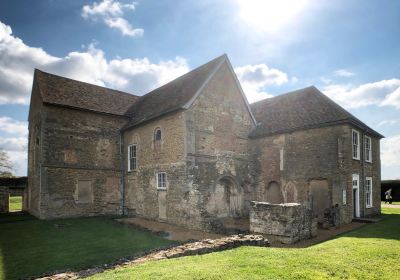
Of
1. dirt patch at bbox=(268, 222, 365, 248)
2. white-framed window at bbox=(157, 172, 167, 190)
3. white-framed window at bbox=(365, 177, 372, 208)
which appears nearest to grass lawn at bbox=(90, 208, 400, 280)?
dirt patch at bbox=(268, 222, 365, 248)

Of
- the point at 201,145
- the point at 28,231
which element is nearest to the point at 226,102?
the point at 201,145

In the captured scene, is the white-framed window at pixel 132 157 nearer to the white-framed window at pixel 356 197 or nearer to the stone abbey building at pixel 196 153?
the stone abbey building at pixel 196 153

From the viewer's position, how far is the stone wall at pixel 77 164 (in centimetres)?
1942

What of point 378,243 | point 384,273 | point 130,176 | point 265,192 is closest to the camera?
point 384,273

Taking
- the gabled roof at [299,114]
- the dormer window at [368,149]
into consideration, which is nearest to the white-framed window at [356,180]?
the dormer window at [368,149]

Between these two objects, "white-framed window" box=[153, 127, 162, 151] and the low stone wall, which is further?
"white-framed window" box=[153, 127, 162, 151]

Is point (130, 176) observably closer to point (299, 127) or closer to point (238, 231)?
point (238, 231)

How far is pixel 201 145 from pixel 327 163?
787 cm

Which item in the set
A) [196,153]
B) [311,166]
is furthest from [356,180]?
[196,153]

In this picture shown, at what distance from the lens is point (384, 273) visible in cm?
718

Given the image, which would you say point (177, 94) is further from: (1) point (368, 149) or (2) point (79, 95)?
(1) point (368, 149)

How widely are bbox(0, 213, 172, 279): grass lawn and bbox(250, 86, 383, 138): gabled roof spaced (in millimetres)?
11493

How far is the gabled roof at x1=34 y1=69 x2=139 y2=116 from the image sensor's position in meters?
20.9

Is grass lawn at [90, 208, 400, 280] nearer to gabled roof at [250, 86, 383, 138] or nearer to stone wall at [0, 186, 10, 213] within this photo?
gabled roof at [250, 86, 383, 138]
